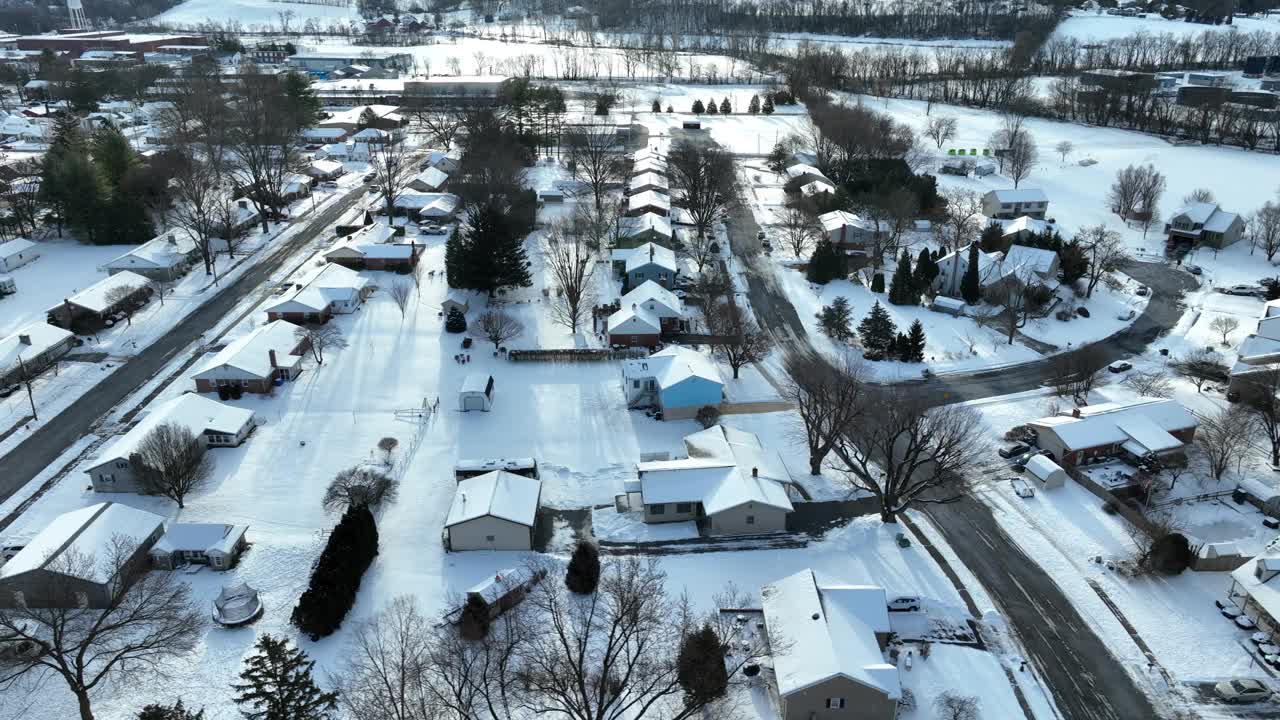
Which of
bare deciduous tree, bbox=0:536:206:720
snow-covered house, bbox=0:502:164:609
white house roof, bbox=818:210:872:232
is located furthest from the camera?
white house roof, bbox=818:210:872:232

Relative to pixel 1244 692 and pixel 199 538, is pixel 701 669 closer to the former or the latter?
pixel 1244 692

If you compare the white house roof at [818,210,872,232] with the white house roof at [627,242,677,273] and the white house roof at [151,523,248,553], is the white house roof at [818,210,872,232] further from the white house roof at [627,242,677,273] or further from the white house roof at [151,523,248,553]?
the white house roof at [151,523,248,553]

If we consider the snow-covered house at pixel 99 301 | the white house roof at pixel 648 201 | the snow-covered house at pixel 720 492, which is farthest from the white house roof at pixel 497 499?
the white house roof at pixel 648 201

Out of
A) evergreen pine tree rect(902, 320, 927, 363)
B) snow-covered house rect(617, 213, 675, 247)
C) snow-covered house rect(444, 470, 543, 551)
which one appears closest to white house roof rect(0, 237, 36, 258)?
snow-covered house rect(617, 213, 675, 247)

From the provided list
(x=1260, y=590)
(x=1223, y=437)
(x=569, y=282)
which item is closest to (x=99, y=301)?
(x=569, y=282)

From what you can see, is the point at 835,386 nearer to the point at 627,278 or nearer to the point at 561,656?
the point at 561,656
